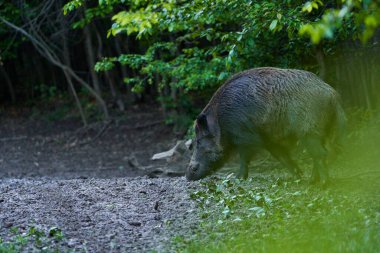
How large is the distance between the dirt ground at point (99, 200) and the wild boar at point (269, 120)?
2.03ft

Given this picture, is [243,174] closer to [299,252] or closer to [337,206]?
[337,206]

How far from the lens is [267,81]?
7.99 meters

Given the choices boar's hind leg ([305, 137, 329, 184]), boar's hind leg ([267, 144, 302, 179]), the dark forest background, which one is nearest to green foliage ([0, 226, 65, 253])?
the dark forest background

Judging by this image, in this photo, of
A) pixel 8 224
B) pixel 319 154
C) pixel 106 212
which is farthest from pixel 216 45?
pixel 8 224

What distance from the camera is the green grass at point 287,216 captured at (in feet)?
15.5

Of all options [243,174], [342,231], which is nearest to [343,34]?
[243,174]

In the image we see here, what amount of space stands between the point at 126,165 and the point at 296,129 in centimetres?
667

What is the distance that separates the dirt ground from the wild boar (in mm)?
618

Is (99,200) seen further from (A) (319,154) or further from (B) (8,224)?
(A) (319,154)

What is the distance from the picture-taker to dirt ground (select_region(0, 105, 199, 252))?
5570 mm

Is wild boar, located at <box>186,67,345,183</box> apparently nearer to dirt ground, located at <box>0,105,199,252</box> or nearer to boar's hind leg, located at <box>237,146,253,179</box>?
boar's hind leg, located at <box>237,146,253,179</box>

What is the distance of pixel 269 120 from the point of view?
7895 millimetres

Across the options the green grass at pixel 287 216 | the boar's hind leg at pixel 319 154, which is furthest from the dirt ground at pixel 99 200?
the boar's hind leg at pixel 319 154

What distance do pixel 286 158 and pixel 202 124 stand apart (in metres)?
1.21
